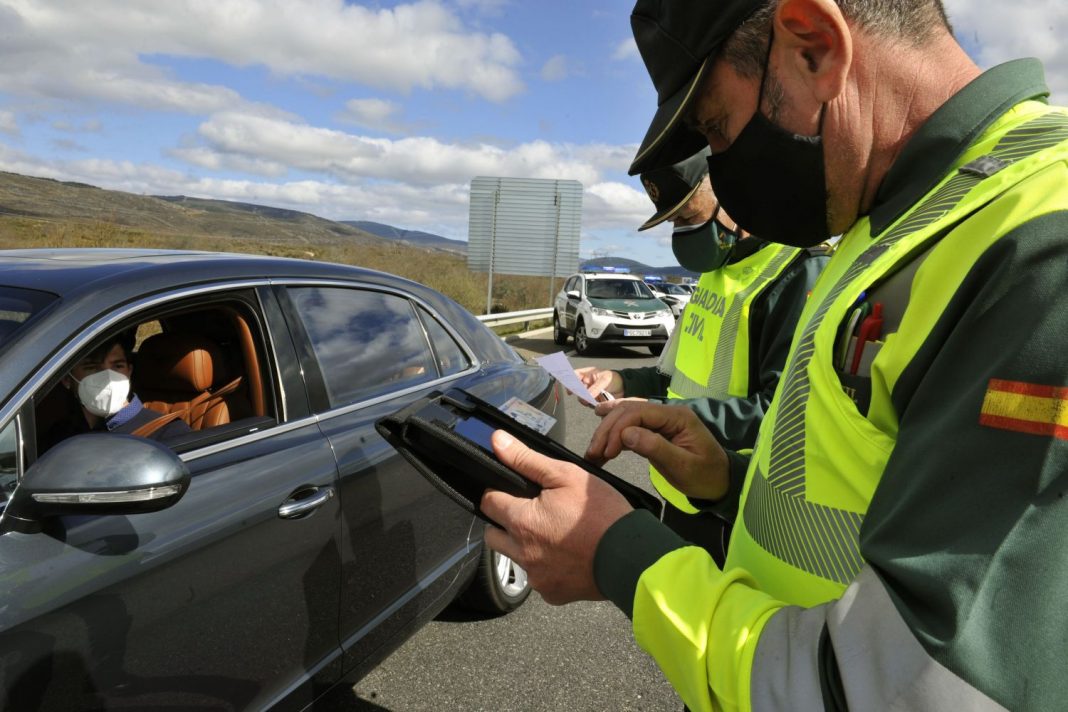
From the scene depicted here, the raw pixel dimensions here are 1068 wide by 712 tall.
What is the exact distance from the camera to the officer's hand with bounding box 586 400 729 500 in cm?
145

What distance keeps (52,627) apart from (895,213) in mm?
1701

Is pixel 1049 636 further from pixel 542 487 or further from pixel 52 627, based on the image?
pixel 52 627

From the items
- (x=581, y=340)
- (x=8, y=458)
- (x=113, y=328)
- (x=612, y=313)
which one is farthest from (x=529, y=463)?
(x=581, y=340)

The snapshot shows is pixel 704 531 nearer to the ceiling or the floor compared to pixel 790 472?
nearer to the floor

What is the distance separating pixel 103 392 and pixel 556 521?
1.85 m

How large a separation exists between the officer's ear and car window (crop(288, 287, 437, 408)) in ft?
5.88

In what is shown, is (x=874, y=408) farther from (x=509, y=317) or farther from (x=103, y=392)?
(x=509, y=317)

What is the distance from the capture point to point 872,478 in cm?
76

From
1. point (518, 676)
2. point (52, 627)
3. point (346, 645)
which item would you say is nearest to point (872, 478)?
point (52, 627)

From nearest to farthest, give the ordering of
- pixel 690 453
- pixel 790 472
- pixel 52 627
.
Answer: pixel 790 472
pixel 52 627
pixel 690 453

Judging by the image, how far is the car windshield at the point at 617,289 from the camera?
1528 centimetres

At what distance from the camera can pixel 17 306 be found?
5.49 ft

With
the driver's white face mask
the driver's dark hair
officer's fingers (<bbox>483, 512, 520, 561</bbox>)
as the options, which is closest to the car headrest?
the driver's dark hair

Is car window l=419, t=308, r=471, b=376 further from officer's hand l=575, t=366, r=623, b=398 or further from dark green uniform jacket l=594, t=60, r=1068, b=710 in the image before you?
dark green uniform jacket l=594, t=60, r=1068, b=710
